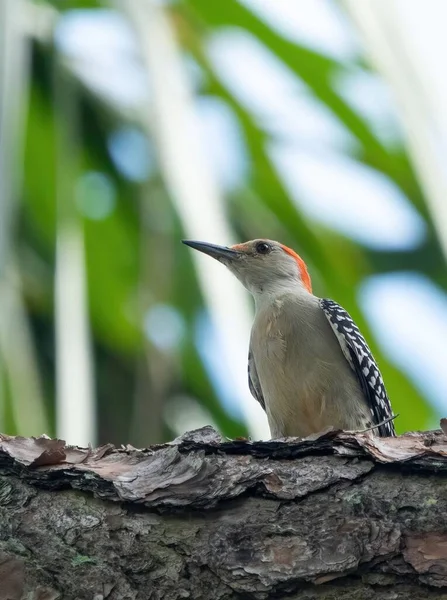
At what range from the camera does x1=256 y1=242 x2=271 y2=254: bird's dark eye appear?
8.47 metres

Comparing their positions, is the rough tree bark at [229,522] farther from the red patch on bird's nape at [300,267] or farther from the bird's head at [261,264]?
the red patch on bird's nape at [300,267]

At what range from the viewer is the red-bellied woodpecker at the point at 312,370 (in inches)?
264

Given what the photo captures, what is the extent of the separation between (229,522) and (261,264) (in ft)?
14.8

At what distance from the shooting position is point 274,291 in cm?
791

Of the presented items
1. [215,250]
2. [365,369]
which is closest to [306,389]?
[365,369]

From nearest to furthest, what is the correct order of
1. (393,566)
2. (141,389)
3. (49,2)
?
1. (393,566)
2. (141,389)
3. (49,2)

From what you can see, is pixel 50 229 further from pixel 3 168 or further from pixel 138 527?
pixel 138 527

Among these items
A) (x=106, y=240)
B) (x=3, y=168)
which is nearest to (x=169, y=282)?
(x=106, y=240)

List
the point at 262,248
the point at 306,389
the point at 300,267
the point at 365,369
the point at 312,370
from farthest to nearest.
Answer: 1. the point at 300,267
2. the point at 262,248
3. the point at 365,369
4. the point at 312,370
5. the point at 306,389

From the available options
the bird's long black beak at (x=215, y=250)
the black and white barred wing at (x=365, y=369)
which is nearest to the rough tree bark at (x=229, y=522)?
the black and white barred wing at (x=365, y=369)

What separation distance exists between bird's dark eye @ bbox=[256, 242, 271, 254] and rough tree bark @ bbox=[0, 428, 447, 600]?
14.1 ft

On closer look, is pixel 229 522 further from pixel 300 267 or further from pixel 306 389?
pixel 300 267

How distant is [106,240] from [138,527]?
6900 mm

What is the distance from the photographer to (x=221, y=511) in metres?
4.03
